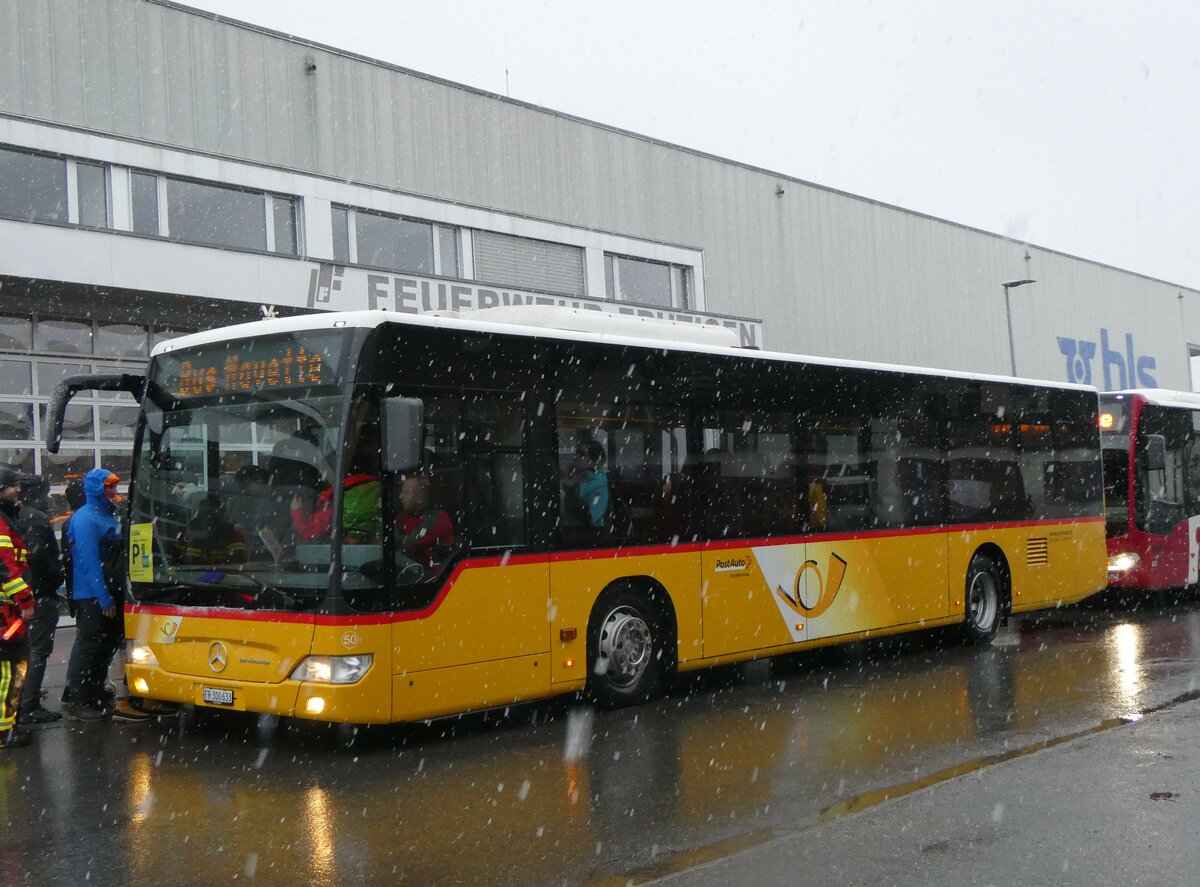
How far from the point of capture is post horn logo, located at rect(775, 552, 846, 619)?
1138 cm

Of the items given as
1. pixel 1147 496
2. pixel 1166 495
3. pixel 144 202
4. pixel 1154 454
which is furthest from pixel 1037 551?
pixel 144 202

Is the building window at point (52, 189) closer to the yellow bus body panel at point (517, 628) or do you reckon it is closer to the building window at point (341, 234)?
the building window at point (341, 234)

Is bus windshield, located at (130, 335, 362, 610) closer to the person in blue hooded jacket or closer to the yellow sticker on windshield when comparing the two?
the yellow sticker on windshield

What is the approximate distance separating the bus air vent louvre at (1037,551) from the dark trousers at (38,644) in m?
10.1

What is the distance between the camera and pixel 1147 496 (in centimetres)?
1712

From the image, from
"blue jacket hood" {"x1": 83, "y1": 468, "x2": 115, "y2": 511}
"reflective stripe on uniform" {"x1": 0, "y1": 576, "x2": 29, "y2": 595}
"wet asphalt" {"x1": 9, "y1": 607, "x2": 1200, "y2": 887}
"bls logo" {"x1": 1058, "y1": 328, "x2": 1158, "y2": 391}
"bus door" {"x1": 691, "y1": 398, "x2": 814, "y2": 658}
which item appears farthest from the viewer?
"bls logo" {"x1": 1058, "y1": 328, "x2": 1158, "y2": 391}

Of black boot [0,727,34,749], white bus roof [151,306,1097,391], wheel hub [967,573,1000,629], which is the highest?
white bus roof [151,306,1097,391]

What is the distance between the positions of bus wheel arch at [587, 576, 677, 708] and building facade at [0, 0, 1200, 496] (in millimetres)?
10560

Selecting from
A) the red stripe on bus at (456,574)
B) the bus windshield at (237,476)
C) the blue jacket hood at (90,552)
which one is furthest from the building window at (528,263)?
the bus windshield at (237,476)

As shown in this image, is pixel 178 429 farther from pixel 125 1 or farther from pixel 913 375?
pixel 125 1

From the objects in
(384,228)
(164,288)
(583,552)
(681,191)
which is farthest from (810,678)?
(681,191)

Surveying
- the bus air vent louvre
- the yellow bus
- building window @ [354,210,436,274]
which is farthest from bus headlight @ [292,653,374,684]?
building window @ [354,210,436,274]

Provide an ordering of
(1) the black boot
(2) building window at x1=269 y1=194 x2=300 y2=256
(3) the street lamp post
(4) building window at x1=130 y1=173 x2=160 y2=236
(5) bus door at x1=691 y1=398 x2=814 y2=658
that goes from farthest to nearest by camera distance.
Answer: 1. (3) the street lamp post
2. (2) building window at x1=269 y1=194 x2=300 y2=256
3. (4) building window at x1=130 y1=173 x2=160 y2=236
4. (5) bus door at x1=691 y1=398 x2=814 y2=658
5. (1) the black boot

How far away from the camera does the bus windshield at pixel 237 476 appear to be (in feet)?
27.0
